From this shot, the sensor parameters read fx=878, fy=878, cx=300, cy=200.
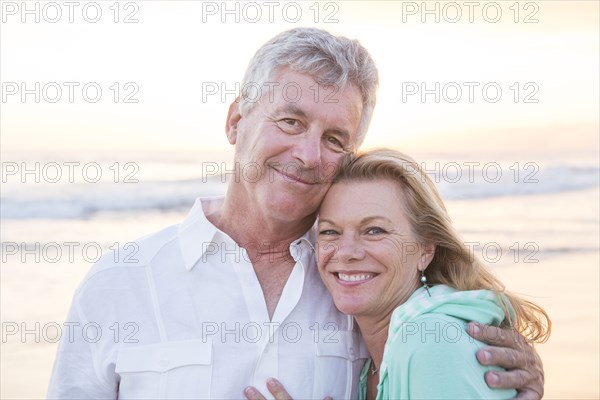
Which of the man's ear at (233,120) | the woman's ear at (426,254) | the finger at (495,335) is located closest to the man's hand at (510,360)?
the finger at (495,335)

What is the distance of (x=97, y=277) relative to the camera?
329 cm

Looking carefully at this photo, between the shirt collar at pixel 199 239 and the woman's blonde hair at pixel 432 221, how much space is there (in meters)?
0.33

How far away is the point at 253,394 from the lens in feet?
10.2

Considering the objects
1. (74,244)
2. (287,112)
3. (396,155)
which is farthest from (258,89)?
(74,244)

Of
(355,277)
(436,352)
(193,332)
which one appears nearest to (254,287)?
(193,332)

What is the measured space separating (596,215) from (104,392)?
8180 mm

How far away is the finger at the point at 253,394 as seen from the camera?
10.2ft

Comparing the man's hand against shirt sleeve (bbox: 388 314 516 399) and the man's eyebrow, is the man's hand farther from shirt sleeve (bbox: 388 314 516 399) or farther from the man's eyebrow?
the man's eyebrow

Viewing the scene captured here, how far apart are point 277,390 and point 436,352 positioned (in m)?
0.68

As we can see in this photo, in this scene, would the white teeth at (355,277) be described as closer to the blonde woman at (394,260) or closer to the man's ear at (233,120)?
the blonde woman at (394,260)

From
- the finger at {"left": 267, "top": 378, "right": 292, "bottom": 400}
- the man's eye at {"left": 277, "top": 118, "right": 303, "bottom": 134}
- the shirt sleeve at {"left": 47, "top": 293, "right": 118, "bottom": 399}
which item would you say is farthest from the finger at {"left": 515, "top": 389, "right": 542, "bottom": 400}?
the shirt sleeve at {"left": 47, "top": 293, "right": 118, "bottom": 399}

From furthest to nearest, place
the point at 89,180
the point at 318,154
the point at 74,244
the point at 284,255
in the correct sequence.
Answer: the point at 89,180
the point at 74,244
the point at 284,255
the point at 318,154

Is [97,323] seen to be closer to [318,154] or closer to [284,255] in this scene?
[284,255]

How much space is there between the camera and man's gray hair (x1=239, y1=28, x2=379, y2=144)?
325cm
